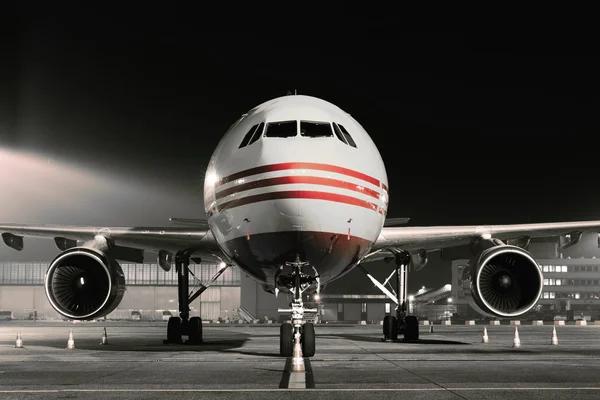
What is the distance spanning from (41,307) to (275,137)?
86623 millimetres

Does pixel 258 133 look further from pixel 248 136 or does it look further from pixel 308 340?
pixel 308 340

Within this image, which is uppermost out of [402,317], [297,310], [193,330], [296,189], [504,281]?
[296,189]

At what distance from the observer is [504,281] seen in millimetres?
17797

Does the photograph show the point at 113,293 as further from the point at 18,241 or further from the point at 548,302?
the point at 548,302

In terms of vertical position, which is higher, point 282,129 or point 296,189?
point 282,129

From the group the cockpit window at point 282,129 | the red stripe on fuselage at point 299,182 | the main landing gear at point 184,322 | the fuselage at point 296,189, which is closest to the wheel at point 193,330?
the main landing gear at point 184,322

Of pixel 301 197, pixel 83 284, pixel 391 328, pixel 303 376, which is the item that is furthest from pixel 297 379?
pixel 391 328

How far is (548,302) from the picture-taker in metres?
103

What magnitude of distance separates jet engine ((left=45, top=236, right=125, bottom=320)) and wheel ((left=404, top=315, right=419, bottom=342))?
29.5 feet

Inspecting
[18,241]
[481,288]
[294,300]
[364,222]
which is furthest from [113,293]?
[481,288]

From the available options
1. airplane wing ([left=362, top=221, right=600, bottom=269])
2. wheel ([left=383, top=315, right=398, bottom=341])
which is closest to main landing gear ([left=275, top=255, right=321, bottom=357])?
airplane wing ([left=362, top=221, right=600, bottom=269])

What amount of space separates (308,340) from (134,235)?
6807 millimetres

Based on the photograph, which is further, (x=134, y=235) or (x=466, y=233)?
(x=466, y=233)

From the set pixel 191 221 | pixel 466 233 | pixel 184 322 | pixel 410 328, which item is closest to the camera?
pixel 191 221
